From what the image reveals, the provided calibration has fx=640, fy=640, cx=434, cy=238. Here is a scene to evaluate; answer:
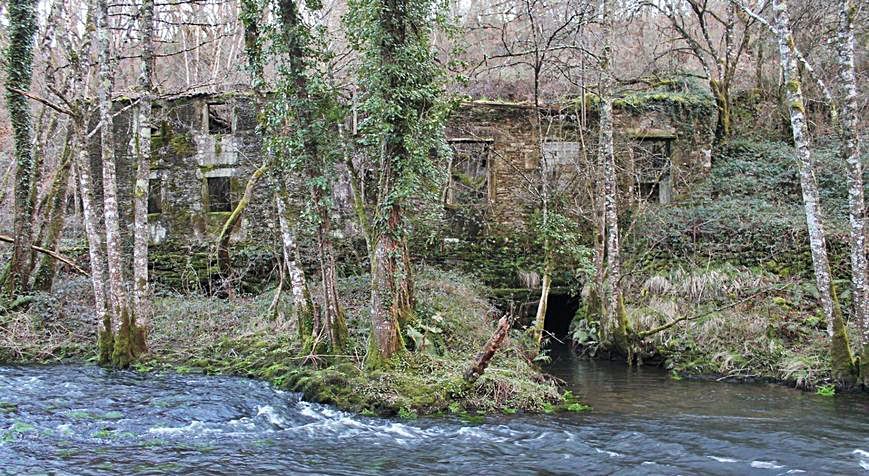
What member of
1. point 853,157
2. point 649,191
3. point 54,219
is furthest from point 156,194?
point 853,157

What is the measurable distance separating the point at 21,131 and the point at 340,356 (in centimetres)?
862

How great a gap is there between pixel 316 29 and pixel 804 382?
9240mm

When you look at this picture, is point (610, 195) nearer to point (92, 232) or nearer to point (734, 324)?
point (734, 324)

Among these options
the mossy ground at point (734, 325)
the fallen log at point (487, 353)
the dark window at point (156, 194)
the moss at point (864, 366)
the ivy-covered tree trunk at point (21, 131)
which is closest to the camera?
the fallen log at point (487, 353)

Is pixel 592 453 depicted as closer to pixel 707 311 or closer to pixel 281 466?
pixel 281 466

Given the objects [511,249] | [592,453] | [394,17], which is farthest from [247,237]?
[592,453]

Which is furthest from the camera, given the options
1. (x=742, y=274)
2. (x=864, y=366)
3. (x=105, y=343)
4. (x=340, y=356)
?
(x=742, y=274)

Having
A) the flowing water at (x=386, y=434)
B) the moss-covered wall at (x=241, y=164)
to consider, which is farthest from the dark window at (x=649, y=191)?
the flowing water at (x=386, y=434)

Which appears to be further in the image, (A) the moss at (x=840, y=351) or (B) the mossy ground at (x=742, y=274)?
(B) the mossy ground at (x=742, y=274)

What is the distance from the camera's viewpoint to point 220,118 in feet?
58.6

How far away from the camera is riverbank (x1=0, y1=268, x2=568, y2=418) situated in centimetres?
827

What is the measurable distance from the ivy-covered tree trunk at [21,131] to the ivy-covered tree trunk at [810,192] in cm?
1313

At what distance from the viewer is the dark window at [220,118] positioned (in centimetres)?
1722

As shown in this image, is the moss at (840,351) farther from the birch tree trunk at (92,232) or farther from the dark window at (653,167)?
the birch tree trunk at (92,232)
